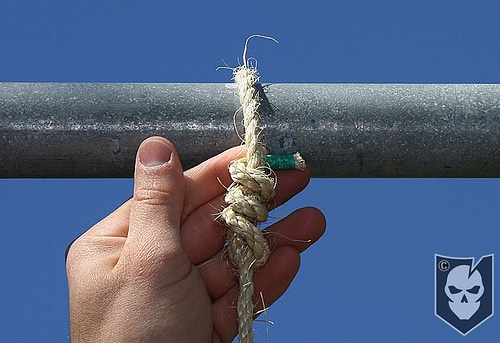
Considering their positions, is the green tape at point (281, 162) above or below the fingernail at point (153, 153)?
above

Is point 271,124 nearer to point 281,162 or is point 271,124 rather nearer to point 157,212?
point 281,162

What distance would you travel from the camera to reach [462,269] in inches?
104

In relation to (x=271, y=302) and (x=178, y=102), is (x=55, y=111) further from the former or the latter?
(x=271, y=302)

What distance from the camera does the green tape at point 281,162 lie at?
78 cm

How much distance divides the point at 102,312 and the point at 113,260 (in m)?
0.06

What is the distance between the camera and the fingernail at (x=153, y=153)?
0.75 metres

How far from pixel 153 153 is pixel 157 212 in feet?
0.29

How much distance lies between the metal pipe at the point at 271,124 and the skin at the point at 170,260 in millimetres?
36

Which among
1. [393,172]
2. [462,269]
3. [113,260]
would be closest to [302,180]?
[393,172]

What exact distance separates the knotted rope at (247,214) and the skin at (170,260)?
0.02m

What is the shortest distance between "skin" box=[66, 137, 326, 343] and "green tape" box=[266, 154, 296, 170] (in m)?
0.02

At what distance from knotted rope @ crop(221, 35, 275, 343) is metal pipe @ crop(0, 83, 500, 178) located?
0.04m

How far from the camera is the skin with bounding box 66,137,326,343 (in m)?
0.83

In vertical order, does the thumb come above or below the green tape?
below
